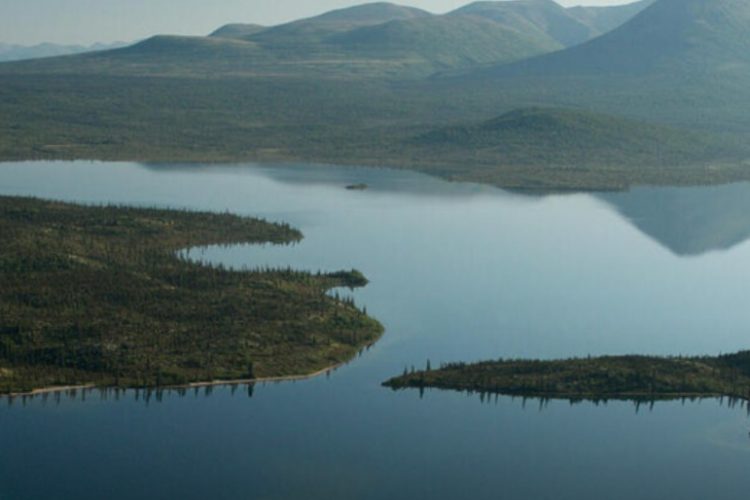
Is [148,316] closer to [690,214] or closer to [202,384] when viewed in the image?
[202,384]

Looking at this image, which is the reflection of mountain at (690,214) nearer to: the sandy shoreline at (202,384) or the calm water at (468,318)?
the calm water at (468,318)

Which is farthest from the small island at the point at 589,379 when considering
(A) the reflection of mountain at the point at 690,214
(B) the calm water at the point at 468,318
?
(A) the reflection of mountain at the point at 690,214

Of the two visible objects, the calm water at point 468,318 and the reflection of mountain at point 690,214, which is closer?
the calm water at point 468,318

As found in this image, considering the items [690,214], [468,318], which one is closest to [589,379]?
[468,318]

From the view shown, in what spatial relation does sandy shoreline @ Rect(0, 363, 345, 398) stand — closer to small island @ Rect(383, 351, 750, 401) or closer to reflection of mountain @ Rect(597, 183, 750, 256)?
small island @ Rect(383, 351, 750, 401)

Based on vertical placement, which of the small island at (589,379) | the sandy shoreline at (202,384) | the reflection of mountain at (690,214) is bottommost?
the sandy shoreline at (202,384)

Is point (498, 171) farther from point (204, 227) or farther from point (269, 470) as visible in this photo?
point (269, 470)

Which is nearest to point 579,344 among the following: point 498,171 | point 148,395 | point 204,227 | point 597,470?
point 597,470
